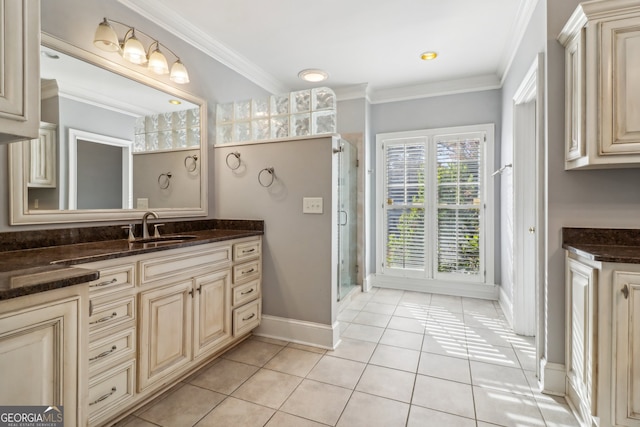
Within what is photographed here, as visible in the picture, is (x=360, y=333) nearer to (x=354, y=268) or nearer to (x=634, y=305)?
(x=354, y=268)

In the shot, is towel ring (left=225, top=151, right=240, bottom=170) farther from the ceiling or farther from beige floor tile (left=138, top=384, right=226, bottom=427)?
beige floor tile (left=138, top=384, right=226, bottom=427)

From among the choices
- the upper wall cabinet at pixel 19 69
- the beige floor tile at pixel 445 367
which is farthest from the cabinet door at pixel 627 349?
the upper wall cabinet at pixel 19 69

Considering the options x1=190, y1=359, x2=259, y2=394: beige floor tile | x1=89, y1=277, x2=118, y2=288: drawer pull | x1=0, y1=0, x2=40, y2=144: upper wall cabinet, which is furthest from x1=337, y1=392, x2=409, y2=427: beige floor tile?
x1=0, y1=0, x2=40, y2=144: upper wall cabinet

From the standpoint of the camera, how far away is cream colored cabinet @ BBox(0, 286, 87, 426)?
869 mm

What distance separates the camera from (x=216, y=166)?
2.86 meters

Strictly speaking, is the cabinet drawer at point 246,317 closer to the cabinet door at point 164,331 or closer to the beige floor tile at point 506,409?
the cabinet door at point 164,331

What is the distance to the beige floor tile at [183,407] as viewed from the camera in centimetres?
160

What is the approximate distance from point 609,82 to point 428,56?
73.9 inches

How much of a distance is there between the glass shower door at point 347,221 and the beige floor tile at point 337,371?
43.8 inches

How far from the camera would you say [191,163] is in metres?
2.68

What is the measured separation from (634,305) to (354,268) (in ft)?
9.04

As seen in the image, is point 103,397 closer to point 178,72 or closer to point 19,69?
point 19,69

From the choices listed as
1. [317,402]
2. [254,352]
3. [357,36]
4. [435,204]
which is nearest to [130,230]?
[254,352]

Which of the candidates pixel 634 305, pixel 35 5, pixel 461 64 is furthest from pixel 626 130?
pixel 35 5
